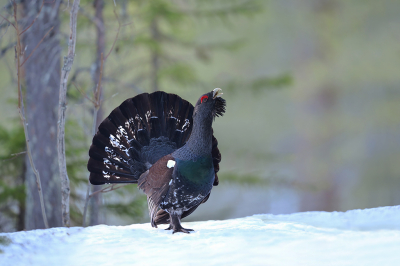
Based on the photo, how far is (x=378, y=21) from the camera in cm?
1096

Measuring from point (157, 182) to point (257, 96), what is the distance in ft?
20.4

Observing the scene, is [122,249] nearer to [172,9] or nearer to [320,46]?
[172,9]

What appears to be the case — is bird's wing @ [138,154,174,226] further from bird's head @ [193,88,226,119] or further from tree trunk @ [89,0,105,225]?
tree trunk @ [89,0,105,225]

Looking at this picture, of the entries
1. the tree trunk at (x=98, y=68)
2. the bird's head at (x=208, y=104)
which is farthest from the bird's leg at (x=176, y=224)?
the tree trunk at (x=98, y=68)

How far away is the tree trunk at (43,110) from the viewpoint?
5.11 m

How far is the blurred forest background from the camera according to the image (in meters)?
5.71

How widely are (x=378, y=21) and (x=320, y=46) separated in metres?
1.81

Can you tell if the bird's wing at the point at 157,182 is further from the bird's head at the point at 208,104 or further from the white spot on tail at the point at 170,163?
the bird's head at the point at 208,104

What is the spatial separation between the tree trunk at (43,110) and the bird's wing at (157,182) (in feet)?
8.02

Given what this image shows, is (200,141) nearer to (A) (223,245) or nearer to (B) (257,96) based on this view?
(A) (223,245)

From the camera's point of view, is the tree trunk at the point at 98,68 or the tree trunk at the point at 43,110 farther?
the tree trunk at the point at 98,68

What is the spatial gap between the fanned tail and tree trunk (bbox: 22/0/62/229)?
2.02 metres

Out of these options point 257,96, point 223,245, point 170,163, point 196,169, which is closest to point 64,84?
point 170,163

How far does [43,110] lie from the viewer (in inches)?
204
